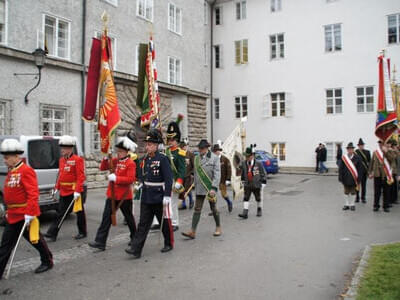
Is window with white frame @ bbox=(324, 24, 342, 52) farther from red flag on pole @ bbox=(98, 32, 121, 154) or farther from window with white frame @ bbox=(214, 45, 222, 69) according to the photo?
red flag on pole @ bbox=(98, 32, 121, 154)

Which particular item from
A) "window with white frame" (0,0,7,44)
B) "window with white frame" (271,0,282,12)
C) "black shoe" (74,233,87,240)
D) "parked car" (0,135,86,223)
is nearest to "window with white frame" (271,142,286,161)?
"window with white frame" (271,0,282,12)

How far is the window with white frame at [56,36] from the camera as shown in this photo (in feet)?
49.2

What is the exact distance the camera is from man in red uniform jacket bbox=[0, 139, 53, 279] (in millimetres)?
4992

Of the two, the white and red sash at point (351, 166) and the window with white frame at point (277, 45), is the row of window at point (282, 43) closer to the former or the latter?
the window with white frame at point (277, 45)

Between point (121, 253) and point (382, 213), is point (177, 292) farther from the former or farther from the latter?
point (382, 213)

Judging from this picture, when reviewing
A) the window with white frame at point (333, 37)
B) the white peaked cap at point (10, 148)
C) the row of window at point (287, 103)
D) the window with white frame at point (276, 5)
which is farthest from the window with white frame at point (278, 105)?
the white peaked cap at point (10, 148)

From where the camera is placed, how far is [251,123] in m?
29.4

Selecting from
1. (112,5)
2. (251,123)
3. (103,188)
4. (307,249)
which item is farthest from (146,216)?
(251,123)

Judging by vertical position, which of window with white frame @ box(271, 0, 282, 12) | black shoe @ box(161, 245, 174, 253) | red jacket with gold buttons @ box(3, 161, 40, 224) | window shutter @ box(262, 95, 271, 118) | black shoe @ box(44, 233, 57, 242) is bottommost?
black shoe @ box(161, 245, 174, 253)

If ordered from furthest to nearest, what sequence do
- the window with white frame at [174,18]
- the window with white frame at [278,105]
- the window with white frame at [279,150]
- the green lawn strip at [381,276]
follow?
the window with white frame at [278,105] < the window with white frame at [279,150] < the window with white frame at [174,18] < the green lawn strip at [381,276]

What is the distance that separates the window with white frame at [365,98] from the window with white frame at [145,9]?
14.8 m

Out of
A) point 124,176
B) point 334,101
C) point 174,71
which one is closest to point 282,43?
point 334,101

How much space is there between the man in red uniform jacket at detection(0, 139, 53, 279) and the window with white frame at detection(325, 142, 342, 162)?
23905 millimetres

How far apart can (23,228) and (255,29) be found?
89.6 feet
